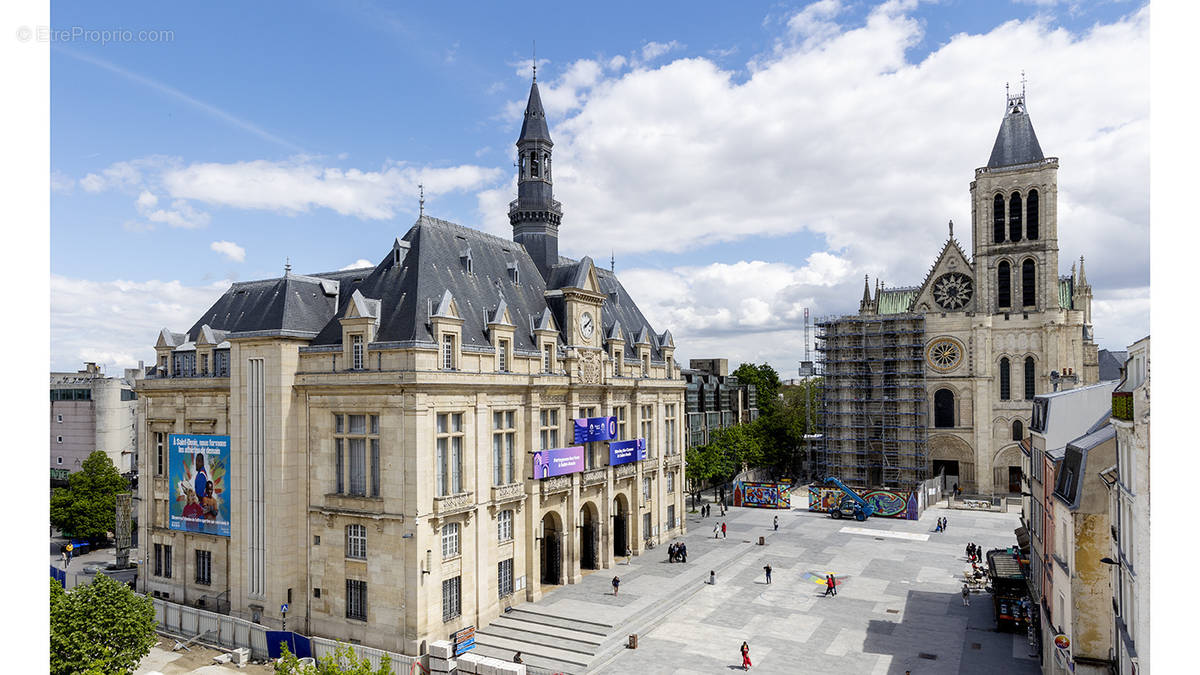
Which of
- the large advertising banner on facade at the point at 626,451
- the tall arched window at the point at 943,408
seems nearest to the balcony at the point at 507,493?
the large advertising banner on facade at the point at 626,451

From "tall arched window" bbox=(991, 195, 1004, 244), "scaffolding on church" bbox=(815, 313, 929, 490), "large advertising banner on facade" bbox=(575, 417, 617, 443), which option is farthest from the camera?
"scaffolding on church" bbox=(815, 313, 929, 490)

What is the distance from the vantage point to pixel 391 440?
127 ft

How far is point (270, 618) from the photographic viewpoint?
40.7m

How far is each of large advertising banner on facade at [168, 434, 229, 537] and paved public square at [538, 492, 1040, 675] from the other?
816 inches

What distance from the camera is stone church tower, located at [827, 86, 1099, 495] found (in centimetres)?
8562

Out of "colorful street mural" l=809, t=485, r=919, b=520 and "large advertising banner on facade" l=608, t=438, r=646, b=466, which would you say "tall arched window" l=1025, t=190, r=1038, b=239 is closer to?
"colorful street mural" l=809, t=485, r=919, b=520

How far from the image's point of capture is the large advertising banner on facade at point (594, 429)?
167 feet

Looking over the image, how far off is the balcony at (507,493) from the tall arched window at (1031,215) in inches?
2886

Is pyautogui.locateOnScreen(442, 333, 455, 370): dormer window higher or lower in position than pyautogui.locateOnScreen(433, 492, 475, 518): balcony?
higher

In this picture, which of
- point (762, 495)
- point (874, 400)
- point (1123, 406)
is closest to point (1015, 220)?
point (874, 400)

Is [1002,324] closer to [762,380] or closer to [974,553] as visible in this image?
[974,553]

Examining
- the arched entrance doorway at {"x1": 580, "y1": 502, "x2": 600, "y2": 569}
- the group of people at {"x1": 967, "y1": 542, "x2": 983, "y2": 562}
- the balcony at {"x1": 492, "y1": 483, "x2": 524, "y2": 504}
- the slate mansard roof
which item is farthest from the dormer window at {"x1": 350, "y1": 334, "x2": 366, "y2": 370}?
the group of people at {"x1": 967, "y1": 542, "x2": 983, "y2": 562}

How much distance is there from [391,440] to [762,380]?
361ft

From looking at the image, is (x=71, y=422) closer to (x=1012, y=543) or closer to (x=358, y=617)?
(x=358, y=617)
